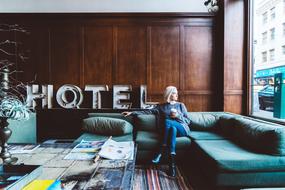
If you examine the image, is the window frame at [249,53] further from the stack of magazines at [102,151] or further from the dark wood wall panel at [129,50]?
the stack of magazines at [102,151]

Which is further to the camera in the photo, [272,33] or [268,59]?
[268,59]

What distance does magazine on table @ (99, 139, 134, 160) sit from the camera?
2.31m

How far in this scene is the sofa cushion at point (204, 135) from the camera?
3681mm

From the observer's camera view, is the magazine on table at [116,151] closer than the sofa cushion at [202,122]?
Yes

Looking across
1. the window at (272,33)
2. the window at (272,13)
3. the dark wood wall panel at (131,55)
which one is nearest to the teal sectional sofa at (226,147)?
the dark wood wall panel at (131,55)

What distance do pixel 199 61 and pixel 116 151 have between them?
3260 millimetres

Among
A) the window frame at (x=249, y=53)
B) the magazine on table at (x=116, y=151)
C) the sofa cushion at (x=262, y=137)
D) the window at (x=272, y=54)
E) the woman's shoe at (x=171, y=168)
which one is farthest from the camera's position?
the window frame at (x=249, y=53)

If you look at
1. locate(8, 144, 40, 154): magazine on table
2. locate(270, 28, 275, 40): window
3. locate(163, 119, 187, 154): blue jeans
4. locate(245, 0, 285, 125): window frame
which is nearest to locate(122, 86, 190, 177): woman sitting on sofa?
locate(163, 119, 187, 154): blue jeans

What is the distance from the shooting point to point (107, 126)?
3.88m

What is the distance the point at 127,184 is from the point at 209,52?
4017 millimetres

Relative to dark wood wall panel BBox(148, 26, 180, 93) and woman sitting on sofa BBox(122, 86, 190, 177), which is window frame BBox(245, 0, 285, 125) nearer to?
dark wood wall panel BBox(148, 26, 180, 93)

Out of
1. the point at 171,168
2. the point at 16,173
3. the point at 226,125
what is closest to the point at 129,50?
the point at 226,125

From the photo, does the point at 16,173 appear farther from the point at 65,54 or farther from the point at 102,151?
the point at 65,54

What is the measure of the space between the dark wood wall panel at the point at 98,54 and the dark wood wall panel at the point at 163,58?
0.85 meters
